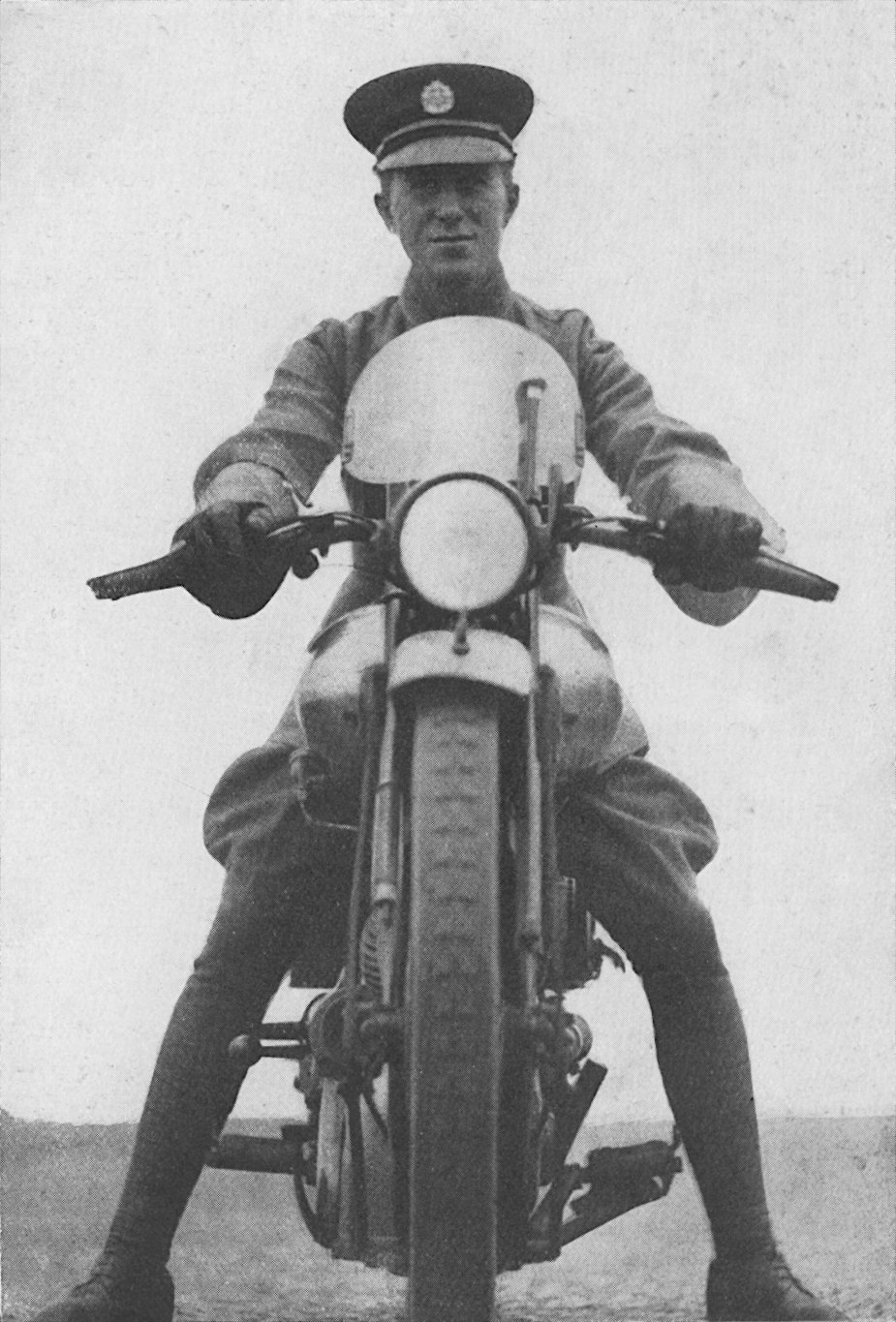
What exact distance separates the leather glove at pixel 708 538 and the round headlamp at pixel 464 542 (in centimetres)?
24

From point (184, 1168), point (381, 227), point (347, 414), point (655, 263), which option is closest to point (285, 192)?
point (381, 227)

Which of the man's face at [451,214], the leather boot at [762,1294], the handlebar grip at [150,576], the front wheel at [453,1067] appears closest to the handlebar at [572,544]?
the handlebar grip at [150,576]

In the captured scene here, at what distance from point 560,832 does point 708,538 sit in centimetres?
39

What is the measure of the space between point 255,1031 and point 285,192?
1472 mm

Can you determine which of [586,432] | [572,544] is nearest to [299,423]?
[586,432]

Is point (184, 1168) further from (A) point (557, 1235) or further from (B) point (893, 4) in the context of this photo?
(B) point (893, 4)

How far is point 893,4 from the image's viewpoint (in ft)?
9.73

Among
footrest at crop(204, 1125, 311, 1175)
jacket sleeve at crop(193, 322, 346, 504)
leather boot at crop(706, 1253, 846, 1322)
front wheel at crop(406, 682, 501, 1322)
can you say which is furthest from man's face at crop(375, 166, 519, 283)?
leather boot at crop(706, 1253, 846, 1322)

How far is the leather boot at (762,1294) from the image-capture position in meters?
2.22

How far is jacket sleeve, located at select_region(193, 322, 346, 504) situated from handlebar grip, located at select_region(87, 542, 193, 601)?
223 millimetres

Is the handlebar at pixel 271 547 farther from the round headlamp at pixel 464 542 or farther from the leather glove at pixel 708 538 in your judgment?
the leather glove at pixel 708 538

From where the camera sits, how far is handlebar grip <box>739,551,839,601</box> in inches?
81.3

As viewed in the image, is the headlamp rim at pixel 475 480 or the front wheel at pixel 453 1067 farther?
the headlamp rim at pixel 475 480

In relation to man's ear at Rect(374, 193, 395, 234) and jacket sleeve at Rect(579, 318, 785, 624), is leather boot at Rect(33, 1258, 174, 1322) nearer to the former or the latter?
jacket sleeve at Rect(579, 318, 785, 624)
